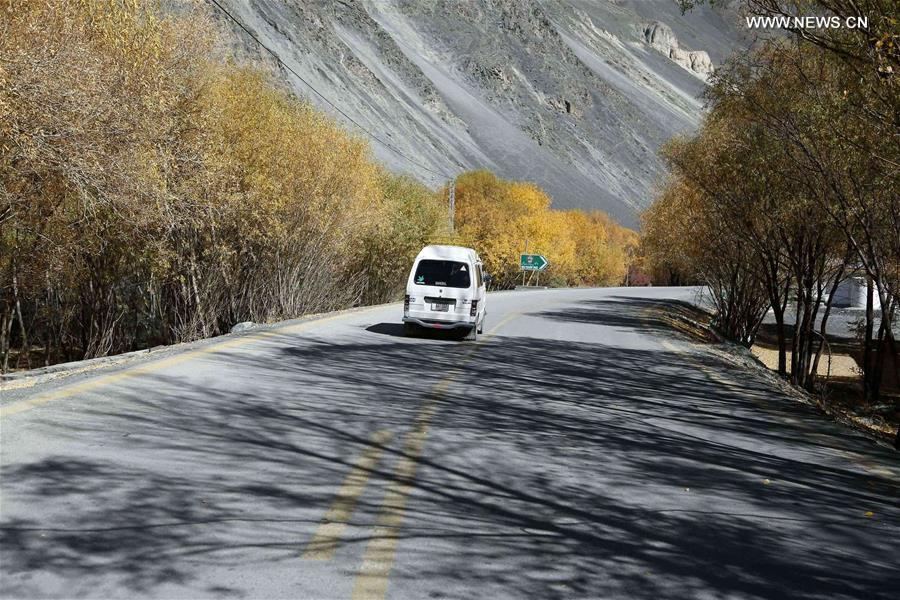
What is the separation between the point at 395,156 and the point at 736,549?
116 metres

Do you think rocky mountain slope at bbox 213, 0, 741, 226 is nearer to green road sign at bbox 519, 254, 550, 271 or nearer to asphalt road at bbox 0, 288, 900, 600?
green road sign at bbox 519, 254, 550, 271

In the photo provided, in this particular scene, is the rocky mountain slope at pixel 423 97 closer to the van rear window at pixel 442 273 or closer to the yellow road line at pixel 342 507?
the van rear window at pixel 442 273

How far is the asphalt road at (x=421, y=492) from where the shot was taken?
15.4ft

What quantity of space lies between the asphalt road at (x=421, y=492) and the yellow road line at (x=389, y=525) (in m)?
0.02

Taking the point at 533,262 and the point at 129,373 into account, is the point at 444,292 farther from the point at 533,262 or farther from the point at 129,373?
the point at 533,262

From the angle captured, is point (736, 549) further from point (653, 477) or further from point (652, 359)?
point (652, 359)

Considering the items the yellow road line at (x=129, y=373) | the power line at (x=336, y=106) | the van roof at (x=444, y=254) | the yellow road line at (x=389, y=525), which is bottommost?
the yellow road line at (x=389, y=525)

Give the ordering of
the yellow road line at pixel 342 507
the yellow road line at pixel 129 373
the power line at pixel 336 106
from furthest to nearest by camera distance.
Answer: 1. the power line at pixel 336 106
2. the yellow road line at pixel 129 373
3. the yellow road line at pixel 342 507

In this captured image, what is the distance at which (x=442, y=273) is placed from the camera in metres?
19.5

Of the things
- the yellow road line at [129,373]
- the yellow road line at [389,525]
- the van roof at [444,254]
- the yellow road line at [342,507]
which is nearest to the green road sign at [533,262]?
the van roof at [444,254]

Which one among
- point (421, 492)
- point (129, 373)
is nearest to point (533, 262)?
point (129, 373)

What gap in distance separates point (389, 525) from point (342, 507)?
457mm

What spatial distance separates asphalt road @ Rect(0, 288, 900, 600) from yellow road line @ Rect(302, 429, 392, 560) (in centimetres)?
2

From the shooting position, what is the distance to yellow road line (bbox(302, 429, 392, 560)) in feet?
16.4
